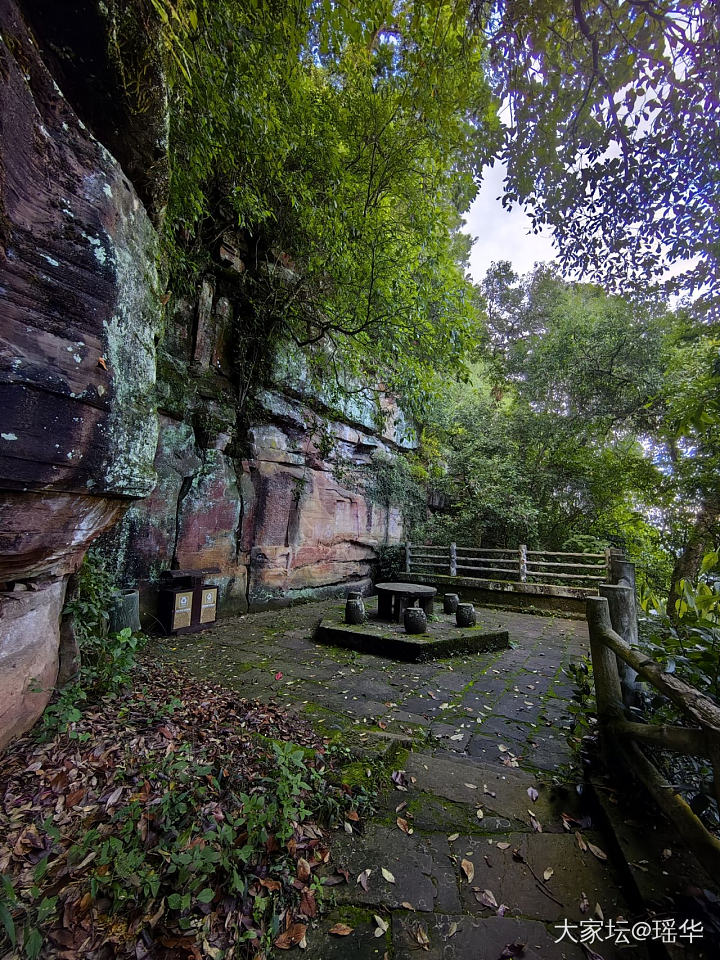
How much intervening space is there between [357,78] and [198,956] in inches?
286

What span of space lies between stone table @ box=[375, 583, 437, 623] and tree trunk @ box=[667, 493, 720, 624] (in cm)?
393

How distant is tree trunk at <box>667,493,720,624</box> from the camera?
7152 millimetres

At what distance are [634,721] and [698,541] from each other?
806cm

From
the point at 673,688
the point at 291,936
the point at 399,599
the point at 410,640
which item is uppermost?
the point at 673,688

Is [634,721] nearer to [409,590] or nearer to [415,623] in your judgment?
[415,623]

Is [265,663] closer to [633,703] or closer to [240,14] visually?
[633,703]

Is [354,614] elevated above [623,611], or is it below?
below

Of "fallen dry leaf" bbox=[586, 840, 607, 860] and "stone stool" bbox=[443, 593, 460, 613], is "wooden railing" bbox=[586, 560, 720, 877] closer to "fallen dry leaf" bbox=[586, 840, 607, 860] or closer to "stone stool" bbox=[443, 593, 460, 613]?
"fallen dry leaf" bbox=[586, 840, 607, 860]

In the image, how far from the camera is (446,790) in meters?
2.31

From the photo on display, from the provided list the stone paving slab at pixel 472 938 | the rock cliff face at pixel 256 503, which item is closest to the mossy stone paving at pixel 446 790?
the stone paving slab at pixel 472 938

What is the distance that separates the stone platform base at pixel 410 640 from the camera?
15.5ft

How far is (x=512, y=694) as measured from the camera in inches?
148

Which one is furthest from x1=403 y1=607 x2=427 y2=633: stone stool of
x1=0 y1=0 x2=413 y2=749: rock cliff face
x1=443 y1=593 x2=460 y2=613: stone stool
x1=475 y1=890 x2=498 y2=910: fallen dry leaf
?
x1=0 y1=0 x2=413 y2=749: rock cliff face

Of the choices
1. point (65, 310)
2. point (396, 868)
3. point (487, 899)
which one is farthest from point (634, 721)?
point (65, 310)
